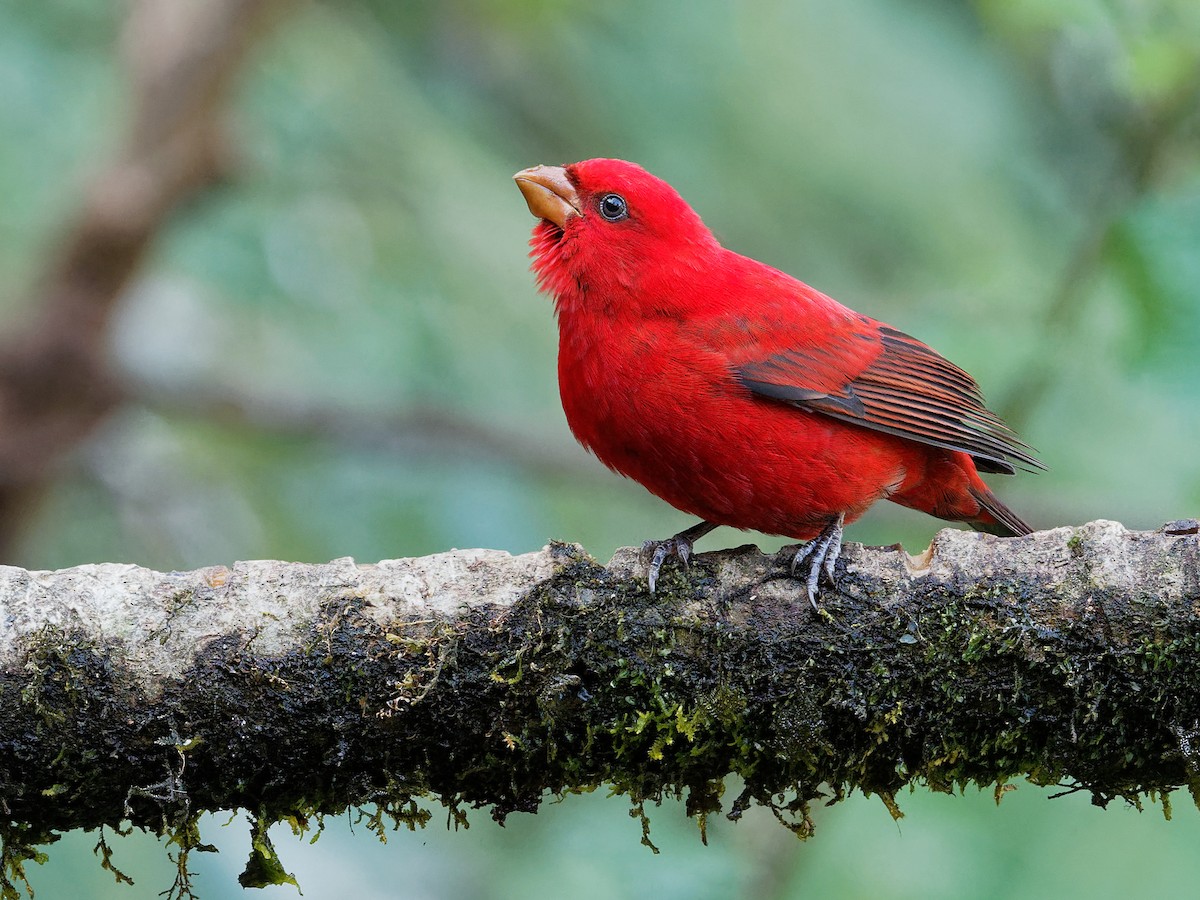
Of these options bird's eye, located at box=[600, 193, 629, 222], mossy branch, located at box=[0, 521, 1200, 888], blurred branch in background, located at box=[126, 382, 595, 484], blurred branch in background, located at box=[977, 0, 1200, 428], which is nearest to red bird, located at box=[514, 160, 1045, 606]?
bird's eye, located at box=[600, 193, 629, 222]

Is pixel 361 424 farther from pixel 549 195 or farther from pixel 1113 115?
pixel 1113 115

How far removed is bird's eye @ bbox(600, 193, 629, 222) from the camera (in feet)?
13.4

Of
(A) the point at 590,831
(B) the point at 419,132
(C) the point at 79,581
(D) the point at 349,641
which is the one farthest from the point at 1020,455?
(B) the point at 419,132

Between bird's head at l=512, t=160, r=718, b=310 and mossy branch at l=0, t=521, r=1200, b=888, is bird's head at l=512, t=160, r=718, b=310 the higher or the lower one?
the higher one

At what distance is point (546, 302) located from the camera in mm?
7887

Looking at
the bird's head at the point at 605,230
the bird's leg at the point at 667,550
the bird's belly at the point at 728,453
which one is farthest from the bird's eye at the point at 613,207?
the bird's leg at the point at 667,550

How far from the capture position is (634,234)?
13.3ft

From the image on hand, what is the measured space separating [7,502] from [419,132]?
8.47ft

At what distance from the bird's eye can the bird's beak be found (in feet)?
0.23

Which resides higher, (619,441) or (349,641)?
(619,441)

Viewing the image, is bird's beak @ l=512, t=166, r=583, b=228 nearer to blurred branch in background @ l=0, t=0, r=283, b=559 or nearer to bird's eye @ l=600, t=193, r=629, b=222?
bird's eye @ l=600, t=193, r=629, b=222

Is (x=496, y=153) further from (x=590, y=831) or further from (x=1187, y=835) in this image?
(x=1187, y=835)

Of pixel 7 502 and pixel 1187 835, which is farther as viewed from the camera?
pixel 7 502

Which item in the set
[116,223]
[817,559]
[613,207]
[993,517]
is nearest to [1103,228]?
[993,517]
